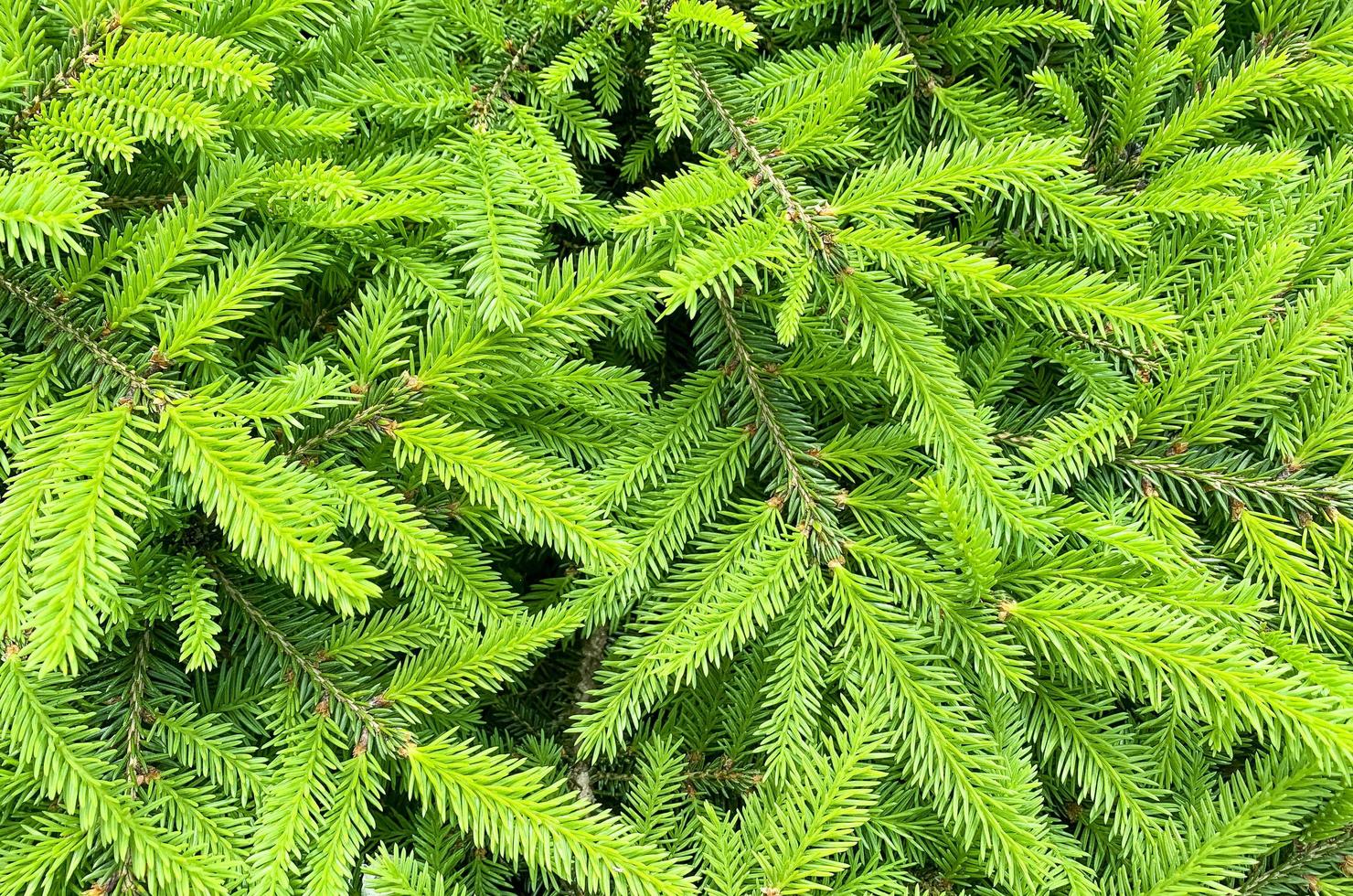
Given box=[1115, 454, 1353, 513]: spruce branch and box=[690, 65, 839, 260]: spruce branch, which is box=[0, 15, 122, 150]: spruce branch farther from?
box=[1115, 454, 1353, 513]: spruce branch

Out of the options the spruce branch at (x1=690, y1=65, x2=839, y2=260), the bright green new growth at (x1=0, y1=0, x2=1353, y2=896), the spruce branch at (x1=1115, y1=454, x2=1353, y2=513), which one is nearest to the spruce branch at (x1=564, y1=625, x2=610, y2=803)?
the bright green new growth at (x1=0, y1=0, x2=1353, y2=896)

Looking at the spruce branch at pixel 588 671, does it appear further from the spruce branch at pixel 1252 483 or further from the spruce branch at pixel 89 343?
the spruce branch at pixel 1252 483

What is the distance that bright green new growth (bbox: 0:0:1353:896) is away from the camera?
0.66 metres

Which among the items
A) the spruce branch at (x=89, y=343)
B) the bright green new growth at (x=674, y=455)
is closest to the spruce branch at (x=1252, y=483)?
the bright green new growth at (x=674, y=455)

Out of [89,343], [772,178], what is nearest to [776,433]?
[772,178]

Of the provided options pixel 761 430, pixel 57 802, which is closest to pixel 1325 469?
pixel 761 430

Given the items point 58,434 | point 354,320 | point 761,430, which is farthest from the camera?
point 761,430

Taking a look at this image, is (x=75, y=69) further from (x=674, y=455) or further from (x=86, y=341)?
(x=674, y=455)

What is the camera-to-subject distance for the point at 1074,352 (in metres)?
0.83

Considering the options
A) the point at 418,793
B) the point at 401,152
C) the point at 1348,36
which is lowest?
the point at 418,793

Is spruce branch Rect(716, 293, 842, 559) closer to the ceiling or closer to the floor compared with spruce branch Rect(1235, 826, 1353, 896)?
closer to the ceiling

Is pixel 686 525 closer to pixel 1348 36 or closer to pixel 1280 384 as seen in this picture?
pixel 1280 384

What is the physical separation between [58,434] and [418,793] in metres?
0.40

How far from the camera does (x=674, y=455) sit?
826 millimetres
